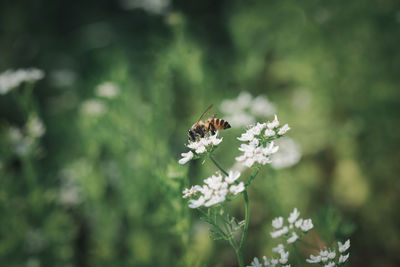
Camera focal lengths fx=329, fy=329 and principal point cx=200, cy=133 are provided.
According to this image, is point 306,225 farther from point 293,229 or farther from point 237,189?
point 237,189

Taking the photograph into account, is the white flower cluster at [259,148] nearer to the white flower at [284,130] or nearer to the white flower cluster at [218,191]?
the white flower at [284,130]

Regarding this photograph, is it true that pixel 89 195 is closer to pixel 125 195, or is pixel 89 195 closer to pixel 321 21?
pixel 125 195

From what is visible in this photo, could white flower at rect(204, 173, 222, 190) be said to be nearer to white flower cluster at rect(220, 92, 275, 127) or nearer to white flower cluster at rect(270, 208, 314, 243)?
white flower cluster at rect(270, 208, 314, 243)

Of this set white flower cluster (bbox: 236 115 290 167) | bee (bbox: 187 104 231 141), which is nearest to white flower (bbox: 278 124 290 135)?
white flower cluster (bbox: 236 115 290 167)

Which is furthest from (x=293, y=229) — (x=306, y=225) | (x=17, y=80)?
(x=17, y=80)

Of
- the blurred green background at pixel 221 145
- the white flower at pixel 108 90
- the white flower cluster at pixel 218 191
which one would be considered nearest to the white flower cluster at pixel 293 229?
the white flower cluster at pixel 218 191

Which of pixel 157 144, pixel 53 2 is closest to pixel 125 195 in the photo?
pixel 157 144
